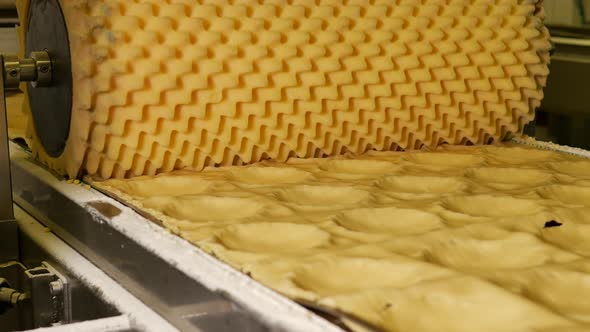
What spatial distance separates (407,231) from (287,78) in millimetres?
495

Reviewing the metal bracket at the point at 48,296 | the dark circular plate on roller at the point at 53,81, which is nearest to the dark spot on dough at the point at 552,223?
the metal bracket at the point at 48,296

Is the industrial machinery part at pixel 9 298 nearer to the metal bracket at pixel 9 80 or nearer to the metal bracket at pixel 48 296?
Answer: the metal bracket at pixel 48 296

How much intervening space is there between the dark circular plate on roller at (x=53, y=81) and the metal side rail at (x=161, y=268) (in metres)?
0.09

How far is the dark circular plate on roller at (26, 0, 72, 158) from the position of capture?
1461 millimetres

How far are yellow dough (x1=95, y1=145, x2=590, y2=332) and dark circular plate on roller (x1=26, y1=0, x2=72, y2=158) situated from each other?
0.57ft

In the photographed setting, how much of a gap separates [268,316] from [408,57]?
972 millimetres

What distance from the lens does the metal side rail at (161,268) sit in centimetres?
84

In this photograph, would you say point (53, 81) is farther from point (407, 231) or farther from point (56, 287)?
point (407, 231)

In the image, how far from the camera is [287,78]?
1.54 m

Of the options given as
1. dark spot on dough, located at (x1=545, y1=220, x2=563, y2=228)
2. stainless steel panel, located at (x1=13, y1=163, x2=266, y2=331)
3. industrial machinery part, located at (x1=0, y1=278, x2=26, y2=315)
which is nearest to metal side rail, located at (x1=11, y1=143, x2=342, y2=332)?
stainless steel panel, located at (x1=13, y1=163, x2=266, y2=331)

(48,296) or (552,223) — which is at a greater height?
(552,223)

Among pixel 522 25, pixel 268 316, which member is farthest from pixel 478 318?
pixel 522 25

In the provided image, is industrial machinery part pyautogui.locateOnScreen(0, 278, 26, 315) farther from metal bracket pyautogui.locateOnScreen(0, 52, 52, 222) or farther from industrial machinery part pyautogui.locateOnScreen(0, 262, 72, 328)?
metal bracket pyautogui.locateOnScreen(0, 52, 52, 222)

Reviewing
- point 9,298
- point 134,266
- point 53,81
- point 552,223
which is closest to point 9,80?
point 53,81
